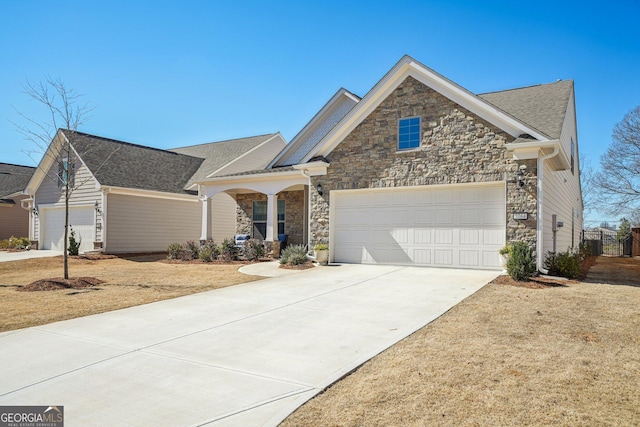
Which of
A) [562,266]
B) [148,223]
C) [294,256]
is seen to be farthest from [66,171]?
[562,266]

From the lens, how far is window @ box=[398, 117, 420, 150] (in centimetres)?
1322

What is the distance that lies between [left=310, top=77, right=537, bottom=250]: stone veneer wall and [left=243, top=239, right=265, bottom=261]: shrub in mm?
2668

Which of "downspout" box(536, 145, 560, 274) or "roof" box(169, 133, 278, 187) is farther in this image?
"roof" box(169, 133, 278, 187)

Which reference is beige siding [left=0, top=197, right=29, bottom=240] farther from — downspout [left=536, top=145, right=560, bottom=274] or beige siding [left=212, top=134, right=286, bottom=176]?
downspout [left=536, top=145, right=560, bottom=274]

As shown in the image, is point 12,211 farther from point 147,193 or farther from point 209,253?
point 209,253

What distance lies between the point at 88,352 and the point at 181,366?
145 cm

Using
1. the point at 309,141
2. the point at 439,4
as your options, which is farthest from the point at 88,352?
the point at 309,141

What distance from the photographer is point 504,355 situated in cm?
494

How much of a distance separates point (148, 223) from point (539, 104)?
18275 mm

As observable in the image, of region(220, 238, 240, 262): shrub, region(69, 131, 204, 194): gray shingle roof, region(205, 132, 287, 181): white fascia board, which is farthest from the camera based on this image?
region(205, 132, 287, 181): white fascia board

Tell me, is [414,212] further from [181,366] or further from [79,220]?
[79,220]

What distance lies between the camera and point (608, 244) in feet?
110

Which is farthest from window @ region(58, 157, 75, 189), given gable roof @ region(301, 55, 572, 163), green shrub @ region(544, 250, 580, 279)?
green shrub @ region(544, 250, 580, 279)

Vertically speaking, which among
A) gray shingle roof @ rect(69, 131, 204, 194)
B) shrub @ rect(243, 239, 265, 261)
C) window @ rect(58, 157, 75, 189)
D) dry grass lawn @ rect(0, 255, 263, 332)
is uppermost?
gray shingle roof @ rect(69, 131, 204, 194)
